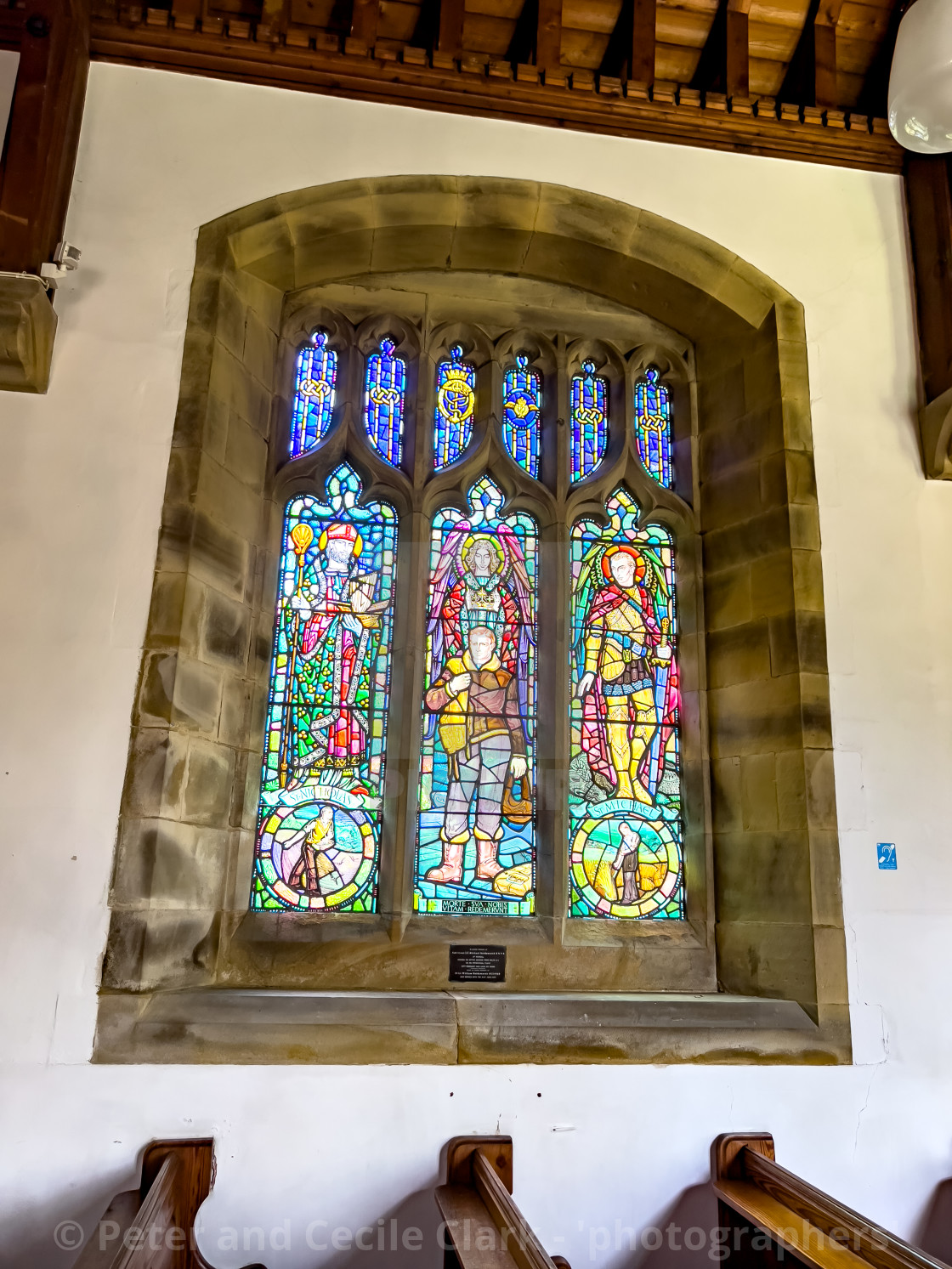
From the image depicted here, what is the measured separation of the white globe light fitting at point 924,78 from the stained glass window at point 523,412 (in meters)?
1.96

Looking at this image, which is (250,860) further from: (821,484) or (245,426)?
(821,484)

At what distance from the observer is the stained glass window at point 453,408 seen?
13.5ft

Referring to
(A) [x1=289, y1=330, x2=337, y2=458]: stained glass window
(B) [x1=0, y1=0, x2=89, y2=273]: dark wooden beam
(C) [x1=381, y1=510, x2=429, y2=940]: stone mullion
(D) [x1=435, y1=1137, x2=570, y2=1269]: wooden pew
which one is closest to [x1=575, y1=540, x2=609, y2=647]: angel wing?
(C) [x1=381, y1=510, x2=429, y2=940]: stone mullion

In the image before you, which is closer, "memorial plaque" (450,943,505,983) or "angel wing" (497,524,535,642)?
"memorial plaque" (450,943,505,983)

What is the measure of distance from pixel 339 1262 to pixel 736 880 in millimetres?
1842

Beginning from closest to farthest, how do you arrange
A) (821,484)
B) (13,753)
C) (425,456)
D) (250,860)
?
(13,753) → (250,860) → (821,484) → (425,456)

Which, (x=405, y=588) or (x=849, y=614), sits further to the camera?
(x=405, y=588)

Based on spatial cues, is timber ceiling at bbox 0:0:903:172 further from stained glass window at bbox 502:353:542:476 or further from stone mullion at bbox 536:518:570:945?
stone mullion at bbox 536:518:570:945

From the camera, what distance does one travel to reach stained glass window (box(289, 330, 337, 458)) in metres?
4.02

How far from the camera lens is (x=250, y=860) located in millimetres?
3523

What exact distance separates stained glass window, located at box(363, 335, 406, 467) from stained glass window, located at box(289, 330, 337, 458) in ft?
0.51

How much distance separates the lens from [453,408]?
4180 millimetres

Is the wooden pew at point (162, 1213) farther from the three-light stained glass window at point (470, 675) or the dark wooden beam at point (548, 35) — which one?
the dark wooden beam at point (548, 35)

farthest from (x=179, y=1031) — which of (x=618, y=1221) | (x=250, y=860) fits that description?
(x=618, y=1221)
